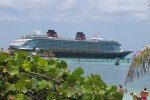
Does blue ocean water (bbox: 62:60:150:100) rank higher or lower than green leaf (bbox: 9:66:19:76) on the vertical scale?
lower

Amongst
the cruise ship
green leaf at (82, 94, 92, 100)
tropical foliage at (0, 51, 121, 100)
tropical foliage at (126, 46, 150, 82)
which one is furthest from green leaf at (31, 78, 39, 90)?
the cruise ship

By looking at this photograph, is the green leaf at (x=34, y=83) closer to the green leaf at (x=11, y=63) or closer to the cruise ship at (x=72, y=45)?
the green leaf at (x=11, y=63)

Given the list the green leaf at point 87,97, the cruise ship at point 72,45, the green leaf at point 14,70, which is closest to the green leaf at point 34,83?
the green leaf at point 14,70

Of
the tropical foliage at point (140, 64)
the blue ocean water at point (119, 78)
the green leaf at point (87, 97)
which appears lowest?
the blue ocean water at point (119, 78)

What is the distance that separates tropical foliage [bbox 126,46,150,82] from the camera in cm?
836

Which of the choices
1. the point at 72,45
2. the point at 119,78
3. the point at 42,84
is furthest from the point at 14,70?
the point at 72,45

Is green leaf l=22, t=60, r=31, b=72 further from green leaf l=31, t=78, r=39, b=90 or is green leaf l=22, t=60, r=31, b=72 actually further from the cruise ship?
the cruise ship

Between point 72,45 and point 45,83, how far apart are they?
105m

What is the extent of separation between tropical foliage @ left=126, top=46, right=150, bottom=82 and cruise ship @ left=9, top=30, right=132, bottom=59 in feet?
295

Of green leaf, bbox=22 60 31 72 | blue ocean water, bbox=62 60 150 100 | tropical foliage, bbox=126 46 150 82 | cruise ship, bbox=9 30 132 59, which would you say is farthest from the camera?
cruise ship, bbox=9 30 132 59

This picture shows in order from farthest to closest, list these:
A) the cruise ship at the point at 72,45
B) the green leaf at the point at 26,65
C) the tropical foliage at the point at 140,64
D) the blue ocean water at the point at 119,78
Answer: the cruise ship at the point at 72,45, the blue ocean water at the point at 119,78, the tropical foliage at the point at 140,64, the green leaf at the point at 26,65

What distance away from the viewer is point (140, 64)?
8.40 meters

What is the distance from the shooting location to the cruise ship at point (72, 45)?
102 metres

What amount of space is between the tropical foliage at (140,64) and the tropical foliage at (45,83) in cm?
600
